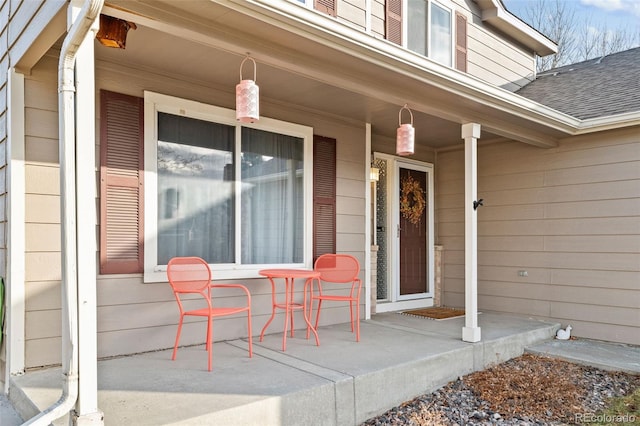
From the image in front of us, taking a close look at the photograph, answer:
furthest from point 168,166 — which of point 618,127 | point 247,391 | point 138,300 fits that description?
point 618,127

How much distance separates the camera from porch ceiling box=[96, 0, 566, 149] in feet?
8.43

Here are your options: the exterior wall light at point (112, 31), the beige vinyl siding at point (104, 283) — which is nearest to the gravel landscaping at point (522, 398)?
the beige vinyl siding at point (104, 283)

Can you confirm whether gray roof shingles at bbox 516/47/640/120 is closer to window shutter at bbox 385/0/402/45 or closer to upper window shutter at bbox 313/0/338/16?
window shutter at bbox 385/0/402/45

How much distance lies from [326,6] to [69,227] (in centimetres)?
355

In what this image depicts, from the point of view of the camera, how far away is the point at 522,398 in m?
3.45

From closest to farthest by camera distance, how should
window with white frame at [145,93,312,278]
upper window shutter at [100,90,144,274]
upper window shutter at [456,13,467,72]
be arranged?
upper window shutter at [100,90,144,274] < window with white frame at [145,93,312,278] < upper window shutter at [456,13,467,72]

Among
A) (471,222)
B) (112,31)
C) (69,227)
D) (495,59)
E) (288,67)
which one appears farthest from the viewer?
(495,59)

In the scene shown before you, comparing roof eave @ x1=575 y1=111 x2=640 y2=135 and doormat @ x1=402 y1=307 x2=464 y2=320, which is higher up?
roof eave @ x1=575 y1=111 x2=640 y2=135

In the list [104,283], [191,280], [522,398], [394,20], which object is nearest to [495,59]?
[394,20]

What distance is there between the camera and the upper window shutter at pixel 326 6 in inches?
181

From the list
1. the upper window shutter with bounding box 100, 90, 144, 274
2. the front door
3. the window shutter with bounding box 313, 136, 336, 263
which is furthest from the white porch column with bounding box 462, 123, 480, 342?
the upper window shutter with bounding box 100, 90, 144, 274

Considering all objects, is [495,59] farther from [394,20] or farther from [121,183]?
[121,183]

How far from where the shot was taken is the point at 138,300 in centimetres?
354

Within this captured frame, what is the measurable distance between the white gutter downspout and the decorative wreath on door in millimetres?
4366
